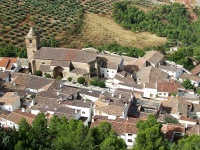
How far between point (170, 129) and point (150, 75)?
18220 mm

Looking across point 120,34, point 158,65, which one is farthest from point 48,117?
point 120,34

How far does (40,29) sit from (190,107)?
46.7 meters

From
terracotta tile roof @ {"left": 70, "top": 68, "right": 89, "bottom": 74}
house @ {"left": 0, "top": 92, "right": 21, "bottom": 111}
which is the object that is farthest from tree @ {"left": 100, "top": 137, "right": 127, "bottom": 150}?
terracotta tile roof @ {"left": 70, "top": 68, "right": 89, "bottom": 74}

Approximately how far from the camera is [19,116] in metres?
41.0

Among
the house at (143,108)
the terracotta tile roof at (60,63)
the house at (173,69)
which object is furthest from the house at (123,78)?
the terracotta tile roof at (60,63)

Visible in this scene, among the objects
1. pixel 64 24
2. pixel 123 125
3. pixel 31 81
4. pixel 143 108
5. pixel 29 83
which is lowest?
pixel 143 108

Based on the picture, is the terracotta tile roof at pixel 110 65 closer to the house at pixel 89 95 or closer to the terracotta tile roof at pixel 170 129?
the house at pixel 89 95

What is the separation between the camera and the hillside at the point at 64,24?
80875 mm

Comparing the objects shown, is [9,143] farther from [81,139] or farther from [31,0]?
[31,0]

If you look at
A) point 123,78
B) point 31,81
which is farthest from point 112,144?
point 123,78

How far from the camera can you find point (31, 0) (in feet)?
314

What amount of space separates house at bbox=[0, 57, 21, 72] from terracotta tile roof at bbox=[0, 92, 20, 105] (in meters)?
11.9

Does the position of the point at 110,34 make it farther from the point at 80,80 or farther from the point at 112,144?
the point at 112,144

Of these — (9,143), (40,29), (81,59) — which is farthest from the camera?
(40,29)
